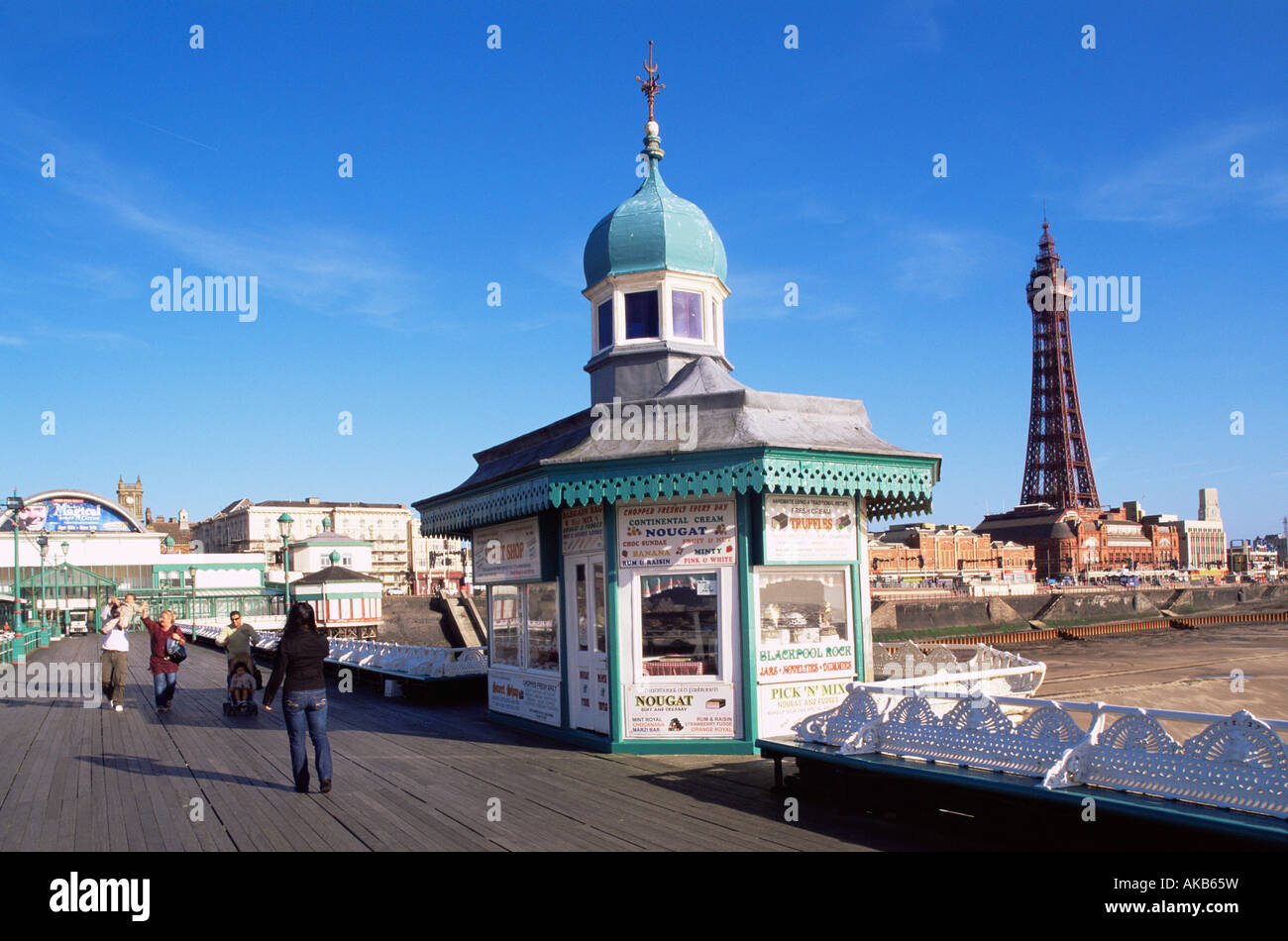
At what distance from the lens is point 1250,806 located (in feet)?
17.2

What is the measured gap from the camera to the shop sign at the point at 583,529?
37.1 ft

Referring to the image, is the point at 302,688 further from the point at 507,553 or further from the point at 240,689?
the point at 240,689

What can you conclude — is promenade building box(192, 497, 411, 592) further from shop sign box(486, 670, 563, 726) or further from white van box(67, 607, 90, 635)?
shop sign box(486, 670, 563, 726)

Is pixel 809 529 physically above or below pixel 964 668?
above

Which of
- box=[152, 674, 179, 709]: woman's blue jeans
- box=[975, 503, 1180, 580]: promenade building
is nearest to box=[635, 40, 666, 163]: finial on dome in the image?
box=[152, 674, 179, 709]: woman's blue jeans

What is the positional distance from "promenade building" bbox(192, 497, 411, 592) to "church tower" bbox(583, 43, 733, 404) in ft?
396

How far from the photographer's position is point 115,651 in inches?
617

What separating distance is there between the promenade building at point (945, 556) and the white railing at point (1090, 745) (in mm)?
113235

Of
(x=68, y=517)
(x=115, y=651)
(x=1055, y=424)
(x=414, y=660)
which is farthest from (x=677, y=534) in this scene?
(x=1055, y=424)

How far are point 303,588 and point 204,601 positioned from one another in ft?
39.4

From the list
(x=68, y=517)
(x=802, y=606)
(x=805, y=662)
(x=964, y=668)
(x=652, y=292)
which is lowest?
(x=964, y=668)

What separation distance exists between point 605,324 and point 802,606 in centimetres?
544

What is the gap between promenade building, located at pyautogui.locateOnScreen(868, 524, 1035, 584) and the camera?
125 metres
